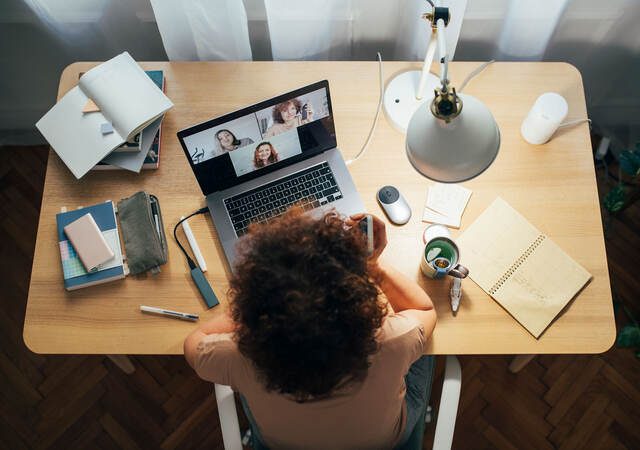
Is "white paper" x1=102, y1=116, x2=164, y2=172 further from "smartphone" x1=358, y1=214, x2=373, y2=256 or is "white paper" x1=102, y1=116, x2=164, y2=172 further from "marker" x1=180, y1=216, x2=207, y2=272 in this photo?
"smartphone" x1=358, y1=214, x2=373, y2=256

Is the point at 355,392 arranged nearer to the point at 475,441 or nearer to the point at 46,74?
the point at 475,441

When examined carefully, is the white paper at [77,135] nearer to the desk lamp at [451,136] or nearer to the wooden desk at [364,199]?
the wooden desk at [364,199]

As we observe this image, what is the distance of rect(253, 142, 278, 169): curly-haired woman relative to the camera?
120cm

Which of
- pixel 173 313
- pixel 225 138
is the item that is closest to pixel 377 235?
pixel 225 138

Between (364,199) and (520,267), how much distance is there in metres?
0.44

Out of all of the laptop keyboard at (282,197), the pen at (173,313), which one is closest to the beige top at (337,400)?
the pen at (173,313)

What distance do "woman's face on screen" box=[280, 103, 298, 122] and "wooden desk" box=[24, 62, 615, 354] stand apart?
0.22m

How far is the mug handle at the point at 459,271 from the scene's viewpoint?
115cm

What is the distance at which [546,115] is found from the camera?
4.08ft

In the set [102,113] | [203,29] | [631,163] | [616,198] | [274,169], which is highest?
[203,29]

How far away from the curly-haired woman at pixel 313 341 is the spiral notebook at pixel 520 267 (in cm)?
22

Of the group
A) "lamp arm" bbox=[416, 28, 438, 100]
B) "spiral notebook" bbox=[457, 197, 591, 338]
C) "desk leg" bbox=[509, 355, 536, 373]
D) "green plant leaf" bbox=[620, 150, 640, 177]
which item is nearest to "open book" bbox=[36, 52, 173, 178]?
"lamp arm" bbox=[416, 28, 438, 100]

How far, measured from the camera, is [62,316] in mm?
1188

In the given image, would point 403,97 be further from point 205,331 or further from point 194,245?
point 205,331
